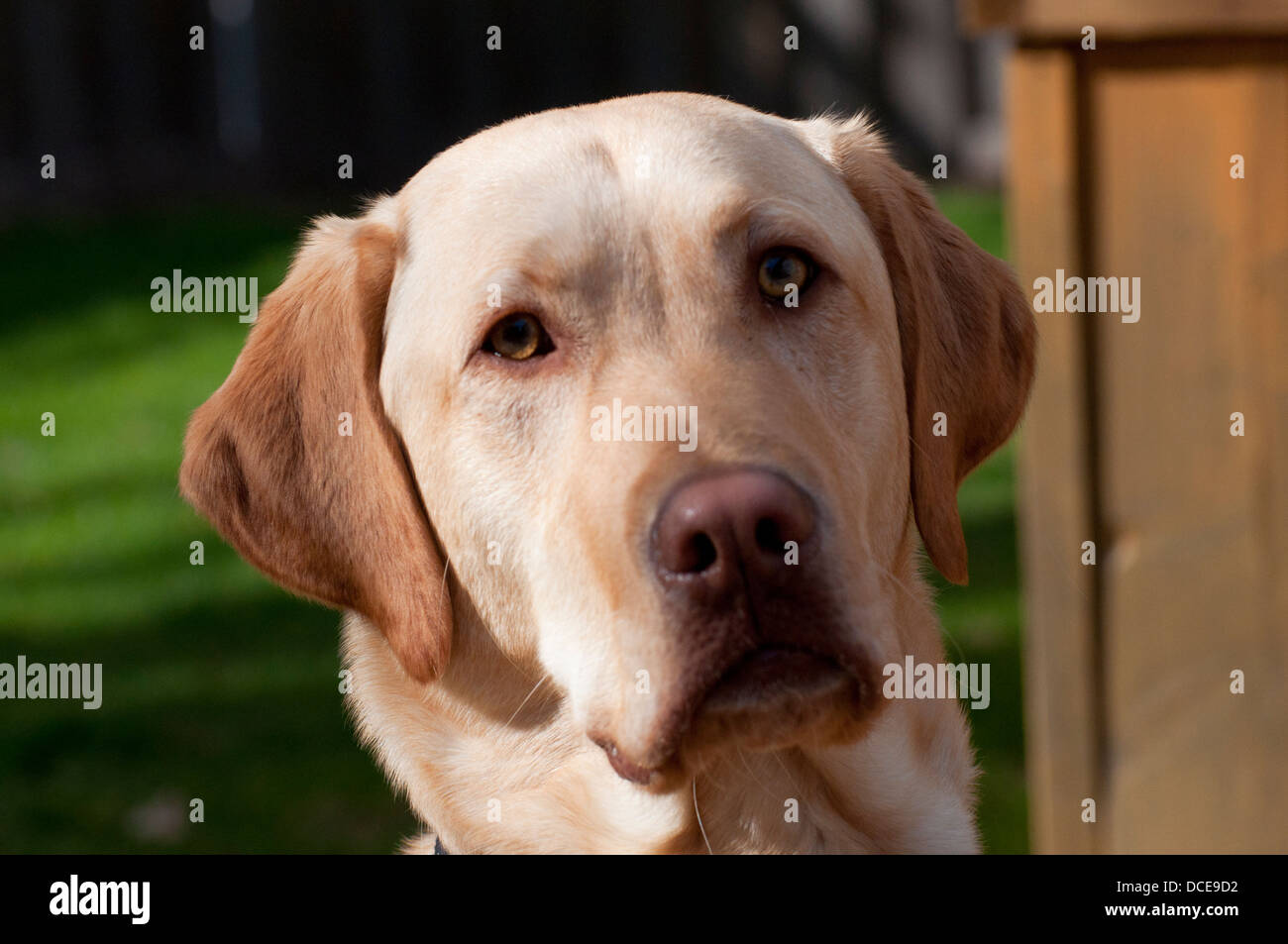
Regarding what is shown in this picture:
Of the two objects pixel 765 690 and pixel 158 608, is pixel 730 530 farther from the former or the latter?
pixel 158 608

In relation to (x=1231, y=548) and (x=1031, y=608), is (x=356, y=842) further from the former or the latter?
(x=1231, y=548)

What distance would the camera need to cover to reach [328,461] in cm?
268

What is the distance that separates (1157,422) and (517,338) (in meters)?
2.02

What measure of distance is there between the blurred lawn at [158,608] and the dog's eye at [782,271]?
191 centimetres

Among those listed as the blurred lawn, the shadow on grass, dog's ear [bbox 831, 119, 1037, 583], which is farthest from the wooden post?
the shadow on grass

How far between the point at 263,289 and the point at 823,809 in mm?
5134

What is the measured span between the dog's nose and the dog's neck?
0.53 meters

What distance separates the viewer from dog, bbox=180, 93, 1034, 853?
2.17 m

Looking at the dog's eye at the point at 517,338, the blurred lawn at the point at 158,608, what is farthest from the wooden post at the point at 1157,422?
the dog's eye at the point at 517,338

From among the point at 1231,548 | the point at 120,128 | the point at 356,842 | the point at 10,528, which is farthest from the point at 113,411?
the point at 1231,548

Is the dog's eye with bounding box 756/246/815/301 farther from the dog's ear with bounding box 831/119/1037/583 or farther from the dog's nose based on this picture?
the dog's nose

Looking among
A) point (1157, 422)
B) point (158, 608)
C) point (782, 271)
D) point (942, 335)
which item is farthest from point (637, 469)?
point (158, 608)

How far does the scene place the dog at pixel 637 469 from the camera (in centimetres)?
217

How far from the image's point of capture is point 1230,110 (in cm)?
358
